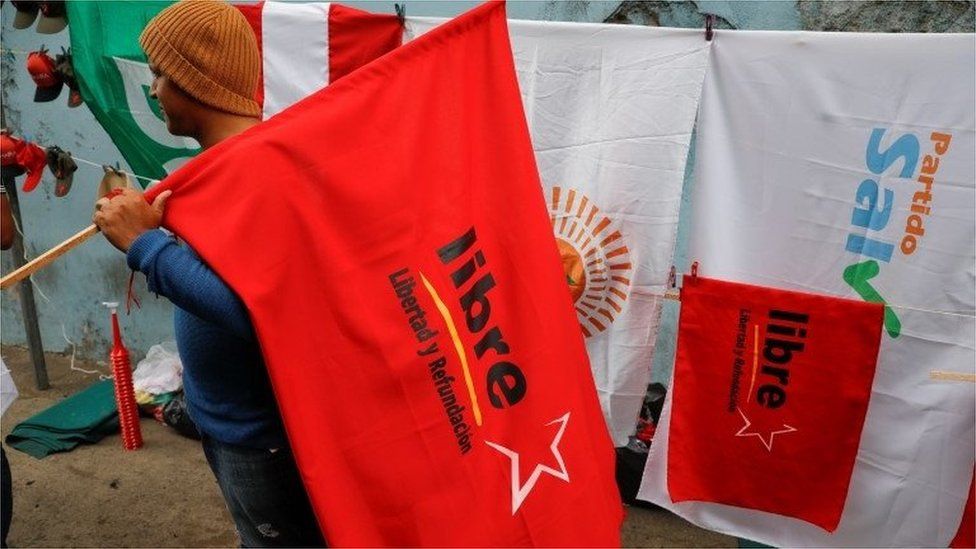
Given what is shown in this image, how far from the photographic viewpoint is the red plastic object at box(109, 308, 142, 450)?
13.6 ft

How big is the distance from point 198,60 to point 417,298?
65 centimetres

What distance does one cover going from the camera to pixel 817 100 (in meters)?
2.52

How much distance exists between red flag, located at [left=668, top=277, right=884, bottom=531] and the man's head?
1572 mm

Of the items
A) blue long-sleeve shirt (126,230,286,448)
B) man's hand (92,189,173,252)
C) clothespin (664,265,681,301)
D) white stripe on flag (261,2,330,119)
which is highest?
white stripe on flag (261,2,330,119)

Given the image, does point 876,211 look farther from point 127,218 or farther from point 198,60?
point 127,218

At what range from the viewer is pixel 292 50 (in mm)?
3193

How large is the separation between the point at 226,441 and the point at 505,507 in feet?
1.95

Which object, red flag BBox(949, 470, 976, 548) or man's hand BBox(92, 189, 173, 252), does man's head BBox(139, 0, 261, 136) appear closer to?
man's hand BBox(92, 189, 173, 252)

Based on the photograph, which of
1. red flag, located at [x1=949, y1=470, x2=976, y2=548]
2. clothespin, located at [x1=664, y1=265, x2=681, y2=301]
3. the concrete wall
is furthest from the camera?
the concrete wall

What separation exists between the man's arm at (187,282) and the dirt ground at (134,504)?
2.38 metres

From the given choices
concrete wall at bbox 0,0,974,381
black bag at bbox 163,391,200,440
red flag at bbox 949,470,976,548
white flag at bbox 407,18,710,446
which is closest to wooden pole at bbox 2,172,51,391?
concrete wall at bbox 0,0,974,381

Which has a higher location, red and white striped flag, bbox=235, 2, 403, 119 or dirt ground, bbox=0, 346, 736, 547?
red and white striped flag, bbox=235, 2, 403, 119

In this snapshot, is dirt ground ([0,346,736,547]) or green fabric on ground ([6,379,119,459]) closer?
dirt ground ([0,346,736,547])

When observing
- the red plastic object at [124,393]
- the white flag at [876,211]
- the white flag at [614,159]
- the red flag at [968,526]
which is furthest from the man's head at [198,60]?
the red plastic object at [124,393]
